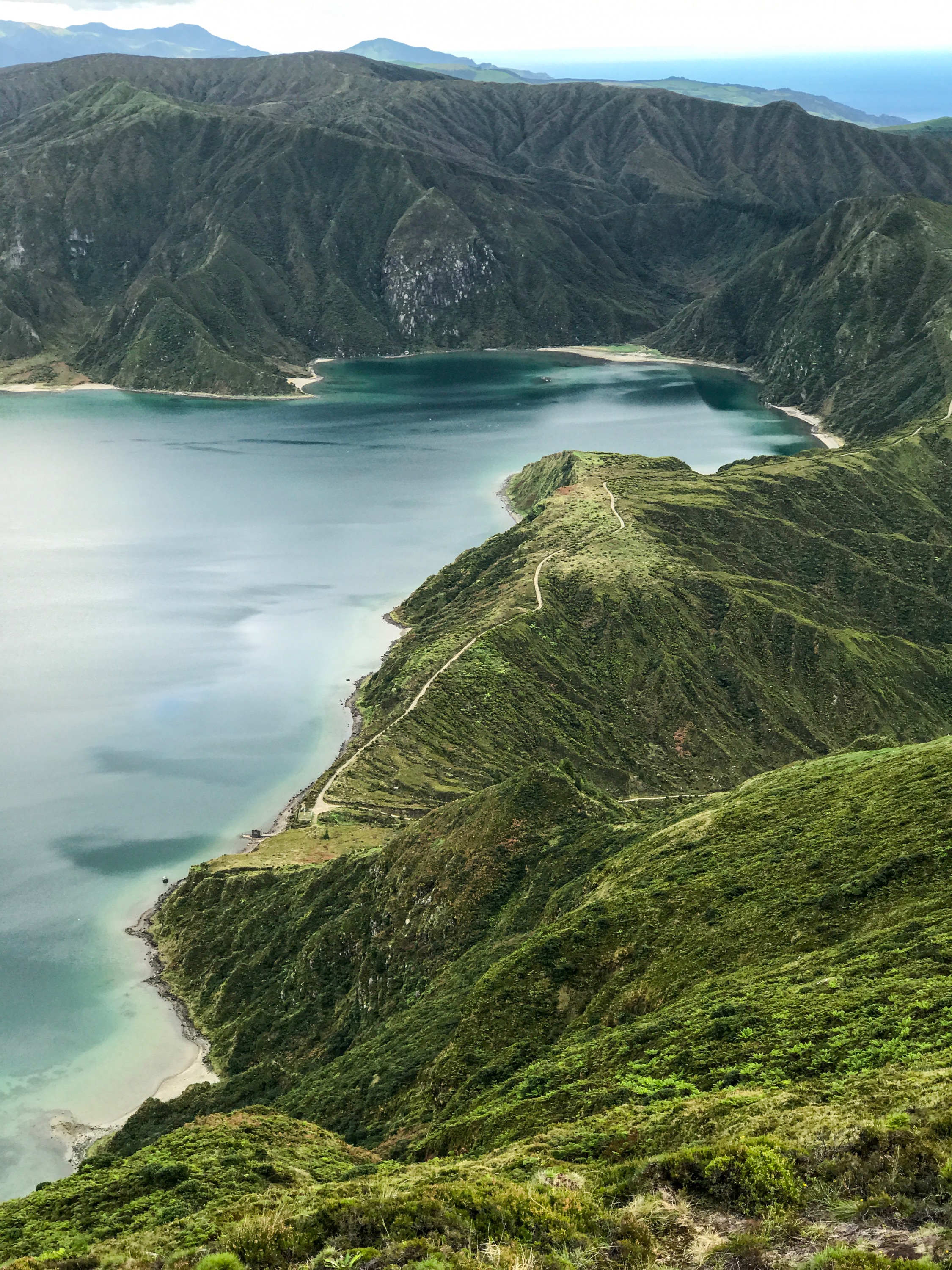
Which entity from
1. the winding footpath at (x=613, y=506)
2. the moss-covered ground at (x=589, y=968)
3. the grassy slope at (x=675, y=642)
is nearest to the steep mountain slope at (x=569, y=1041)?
the moss-covered ground at (x=589, y=968)

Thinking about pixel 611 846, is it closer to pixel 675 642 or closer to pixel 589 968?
pixel 589 968

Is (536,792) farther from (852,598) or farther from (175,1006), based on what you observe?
(852,598)

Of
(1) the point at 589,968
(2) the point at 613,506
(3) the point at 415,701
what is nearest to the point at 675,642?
(3) the point at 415,701

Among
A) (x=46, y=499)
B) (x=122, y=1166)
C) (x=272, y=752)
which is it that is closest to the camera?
(x=122, y=1166)

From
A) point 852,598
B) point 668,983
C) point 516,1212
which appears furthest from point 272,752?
point 516,1212

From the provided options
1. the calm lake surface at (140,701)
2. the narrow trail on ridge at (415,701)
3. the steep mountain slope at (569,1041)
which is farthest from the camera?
the narrow trail on ridge at (415,701)

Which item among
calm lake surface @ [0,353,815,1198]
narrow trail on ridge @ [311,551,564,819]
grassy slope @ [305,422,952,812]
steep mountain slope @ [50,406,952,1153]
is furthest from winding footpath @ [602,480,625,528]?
calm lake surface @ [0,353,815,1198]

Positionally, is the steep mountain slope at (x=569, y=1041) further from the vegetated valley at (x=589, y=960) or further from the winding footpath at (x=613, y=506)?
the winding footpath at (x=613, y=506)
